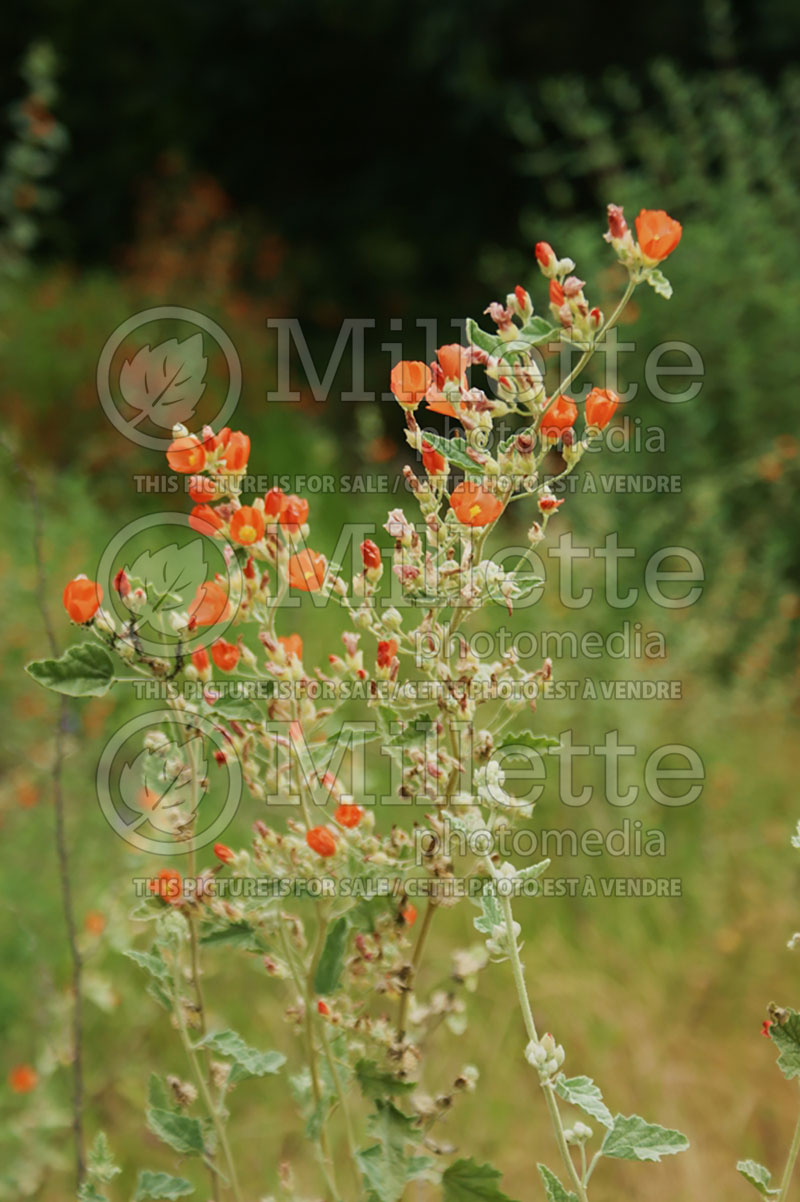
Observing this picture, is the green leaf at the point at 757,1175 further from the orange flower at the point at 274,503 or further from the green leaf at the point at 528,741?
the orange flower at the point at 274,503

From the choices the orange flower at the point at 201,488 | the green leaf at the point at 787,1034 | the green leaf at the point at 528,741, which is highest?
the orange flower at the point at 201,488

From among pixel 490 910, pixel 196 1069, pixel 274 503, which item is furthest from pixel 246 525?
pixel 196 1069

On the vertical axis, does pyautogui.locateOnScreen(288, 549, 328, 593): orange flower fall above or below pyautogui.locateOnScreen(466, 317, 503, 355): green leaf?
below

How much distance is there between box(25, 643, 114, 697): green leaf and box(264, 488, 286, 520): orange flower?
170 millimetres

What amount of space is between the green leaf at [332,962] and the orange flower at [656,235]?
1.98 feet

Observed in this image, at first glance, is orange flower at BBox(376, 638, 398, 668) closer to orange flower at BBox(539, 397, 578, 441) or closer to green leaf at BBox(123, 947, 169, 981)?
orange flower at BBox(539, 397, 578, 441)

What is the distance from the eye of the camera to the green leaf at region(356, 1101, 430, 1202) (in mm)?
899

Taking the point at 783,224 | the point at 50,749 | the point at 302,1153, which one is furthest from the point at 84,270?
the point at 302,1153

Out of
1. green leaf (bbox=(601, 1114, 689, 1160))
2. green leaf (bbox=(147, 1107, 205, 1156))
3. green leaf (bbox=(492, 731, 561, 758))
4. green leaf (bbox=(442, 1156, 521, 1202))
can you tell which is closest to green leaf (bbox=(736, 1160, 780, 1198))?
green leaf (bbox=(601, 1114, 689, 1160))

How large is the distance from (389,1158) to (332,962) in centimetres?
16

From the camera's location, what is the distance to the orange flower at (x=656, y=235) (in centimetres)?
93

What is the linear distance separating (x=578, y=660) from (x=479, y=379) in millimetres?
2754

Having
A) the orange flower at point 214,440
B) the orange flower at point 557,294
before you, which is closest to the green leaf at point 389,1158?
the orange flower at point 214,440

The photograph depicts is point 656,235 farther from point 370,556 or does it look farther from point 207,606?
point 207,606
